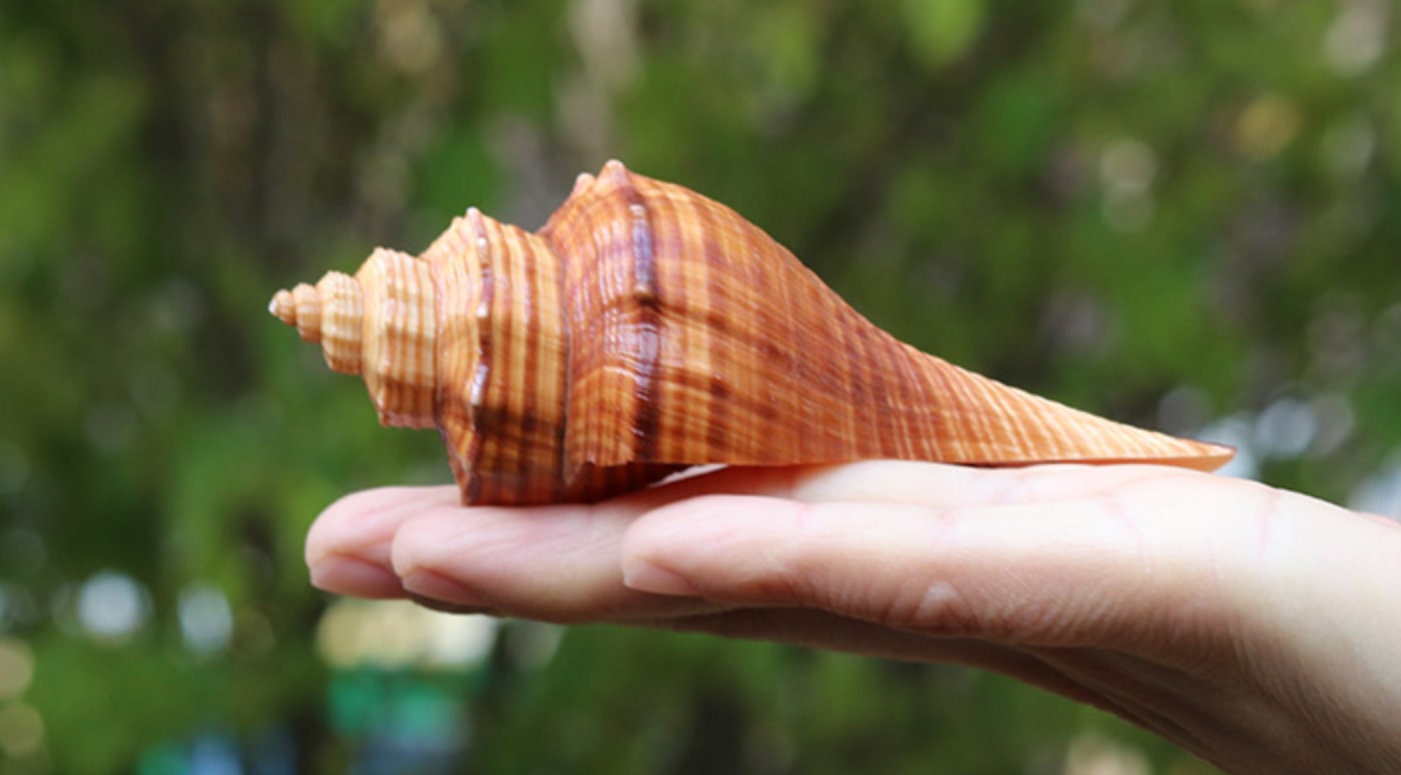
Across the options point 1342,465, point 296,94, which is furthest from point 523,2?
point 1342,465

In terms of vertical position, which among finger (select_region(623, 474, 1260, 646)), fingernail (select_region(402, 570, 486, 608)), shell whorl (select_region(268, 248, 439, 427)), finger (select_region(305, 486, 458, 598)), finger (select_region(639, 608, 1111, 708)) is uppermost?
shell whorl (select_region(268, 248, 439, 427))

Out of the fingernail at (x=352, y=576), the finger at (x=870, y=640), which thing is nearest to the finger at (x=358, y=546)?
the fingernail at (x=352, y=576)

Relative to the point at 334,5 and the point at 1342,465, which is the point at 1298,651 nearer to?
the point at 334,5

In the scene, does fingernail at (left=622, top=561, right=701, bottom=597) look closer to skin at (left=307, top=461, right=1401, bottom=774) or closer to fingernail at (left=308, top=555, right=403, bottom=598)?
skin at (left=307, top=461, right=1401, bottom=774)

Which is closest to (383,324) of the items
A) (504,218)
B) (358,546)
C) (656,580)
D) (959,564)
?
(358,546)

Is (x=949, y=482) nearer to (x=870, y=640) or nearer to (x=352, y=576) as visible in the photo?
(x=870, y=640)

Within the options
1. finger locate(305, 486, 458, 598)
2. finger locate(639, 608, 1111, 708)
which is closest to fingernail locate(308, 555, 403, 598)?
finger locate(305, 486, 458, 598)
